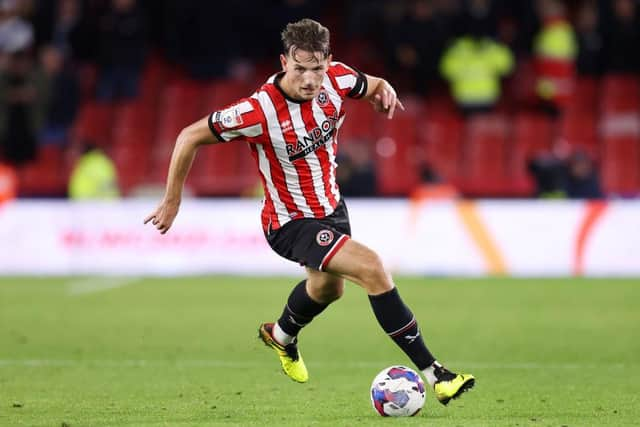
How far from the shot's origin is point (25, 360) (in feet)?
29.6

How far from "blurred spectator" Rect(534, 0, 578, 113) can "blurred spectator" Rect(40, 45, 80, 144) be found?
7167mm

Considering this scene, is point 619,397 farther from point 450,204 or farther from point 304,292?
point 450,204

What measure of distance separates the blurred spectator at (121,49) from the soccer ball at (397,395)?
13564mm

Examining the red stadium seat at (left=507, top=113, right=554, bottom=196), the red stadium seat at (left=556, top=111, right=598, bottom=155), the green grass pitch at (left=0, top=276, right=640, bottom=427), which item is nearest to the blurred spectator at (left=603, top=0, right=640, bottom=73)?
the red stadium seat at (left=556, top=111, right=598, bottom=155)

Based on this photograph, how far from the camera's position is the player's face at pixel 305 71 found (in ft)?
21.8

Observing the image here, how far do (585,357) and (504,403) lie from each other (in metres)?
2.33

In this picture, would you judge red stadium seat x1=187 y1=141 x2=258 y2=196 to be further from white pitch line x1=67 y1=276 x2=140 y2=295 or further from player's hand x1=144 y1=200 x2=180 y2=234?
player's hand x1=144 y1=200 x2=180 y2=234

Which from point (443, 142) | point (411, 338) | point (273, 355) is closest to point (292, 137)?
point (411, 338)

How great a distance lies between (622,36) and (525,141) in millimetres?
2132

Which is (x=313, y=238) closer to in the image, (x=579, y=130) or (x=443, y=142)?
(x=443, y=142)

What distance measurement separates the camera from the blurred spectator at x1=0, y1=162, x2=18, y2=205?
689 inches

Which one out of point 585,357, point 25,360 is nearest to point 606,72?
point 585,357

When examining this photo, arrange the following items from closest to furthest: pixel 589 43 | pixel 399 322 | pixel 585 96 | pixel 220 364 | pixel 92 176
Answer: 1. pixel 399 322
2. pixel 220 364
3. pixel 92 176
4. pixel 589 43
5. pixel 585 96

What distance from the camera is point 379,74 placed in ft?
65.1
